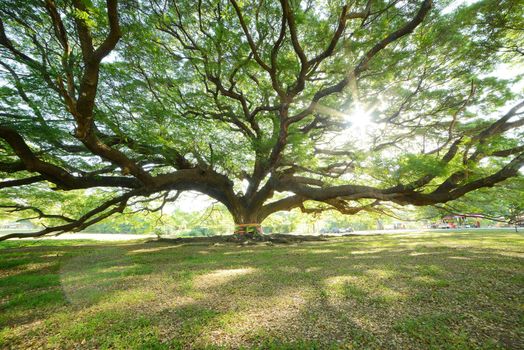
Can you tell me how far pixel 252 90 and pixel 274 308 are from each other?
787 cm

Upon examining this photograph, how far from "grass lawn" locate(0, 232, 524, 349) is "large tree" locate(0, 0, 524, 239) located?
102 inches

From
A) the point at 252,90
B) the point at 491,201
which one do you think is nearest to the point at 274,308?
the point at 252,90

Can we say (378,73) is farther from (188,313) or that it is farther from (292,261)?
(188,313)

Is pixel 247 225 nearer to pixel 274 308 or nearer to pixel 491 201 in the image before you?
pixel 274 308

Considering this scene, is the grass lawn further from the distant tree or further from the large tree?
the distant tree

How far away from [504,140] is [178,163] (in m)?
9.88

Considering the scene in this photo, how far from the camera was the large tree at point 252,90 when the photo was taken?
4734 millimetres

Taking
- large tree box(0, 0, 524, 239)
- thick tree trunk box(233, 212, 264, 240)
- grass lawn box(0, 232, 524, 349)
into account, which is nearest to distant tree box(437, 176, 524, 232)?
large tree box(0, 0, 524, 239)

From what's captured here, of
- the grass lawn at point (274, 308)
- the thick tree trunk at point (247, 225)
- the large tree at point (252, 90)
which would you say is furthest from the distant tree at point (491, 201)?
the thick tree trunk at point (247, 225)

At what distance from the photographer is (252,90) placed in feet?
29.1

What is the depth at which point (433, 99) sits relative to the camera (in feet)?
24.8

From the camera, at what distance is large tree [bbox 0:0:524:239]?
4.73 metres

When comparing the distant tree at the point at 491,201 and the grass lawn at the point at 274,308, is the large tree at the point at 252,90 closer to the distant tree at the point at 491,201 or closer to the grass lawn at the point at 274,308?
the distant tree at the point at 491,201

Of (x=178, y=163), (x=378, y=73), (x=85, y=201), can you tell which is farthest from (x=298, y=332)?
(x=85, y=201)
